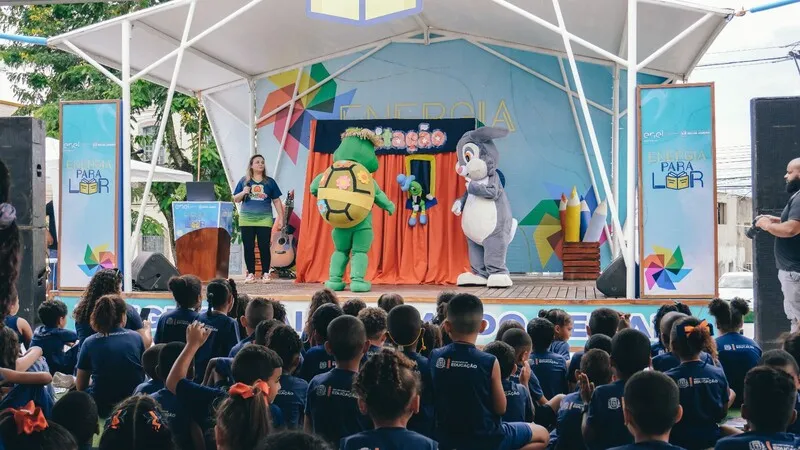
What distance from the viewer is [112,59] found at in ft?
32.0

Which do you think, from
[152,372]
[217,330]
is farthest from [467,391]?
[217,330]

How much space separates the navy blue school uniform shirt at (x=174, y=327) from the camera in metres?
4.92

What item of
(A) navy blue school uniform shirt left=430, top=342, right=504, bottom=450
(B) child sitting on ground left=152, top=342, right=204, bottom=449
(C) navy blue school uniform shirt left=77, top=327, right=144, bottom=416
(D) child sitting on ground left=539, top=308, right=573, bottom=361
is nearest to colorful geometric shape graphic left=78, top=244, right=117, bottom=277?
(C) navy blue school uniform shirt left=77, top=327, right=144, bottom=416

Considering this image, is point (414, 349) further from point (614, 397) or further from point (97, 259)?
point (97, 259)

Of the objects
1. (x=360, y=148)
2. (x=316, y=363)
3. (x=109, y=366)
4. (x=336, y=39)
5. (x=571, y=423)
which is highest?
(x=336, y=39)

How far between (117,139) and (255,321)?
13.8ft

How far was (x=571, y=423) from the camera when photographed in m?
3.80

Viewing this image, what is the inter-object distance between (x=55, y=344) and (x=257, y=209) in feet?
15.5

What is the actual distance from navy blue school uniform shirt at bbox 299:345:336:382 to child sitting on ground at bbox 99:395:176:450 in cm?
154

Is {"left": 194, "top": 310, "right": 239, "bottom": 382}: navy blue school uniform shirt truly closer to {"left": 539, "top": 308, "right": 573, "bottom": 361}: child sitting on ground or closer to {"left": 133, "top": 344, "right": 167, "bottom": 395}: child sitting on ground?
{"left": 133, "top": 344, "right": 167, "bottom": 395}: child sitting on ground

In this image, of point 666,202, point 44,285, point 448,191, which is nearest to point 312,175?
point 448,191

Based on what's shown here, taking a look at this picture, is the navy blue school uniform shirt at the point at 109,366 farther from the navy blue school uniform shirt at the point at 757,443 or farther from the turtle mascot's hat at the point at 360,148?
the turtle mascot's hat at the point at 360,148

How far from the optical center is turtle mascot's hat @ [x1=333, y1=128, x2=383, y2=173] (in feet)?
29.9

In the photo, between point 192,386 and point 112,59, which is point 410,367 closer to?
point 192,386
